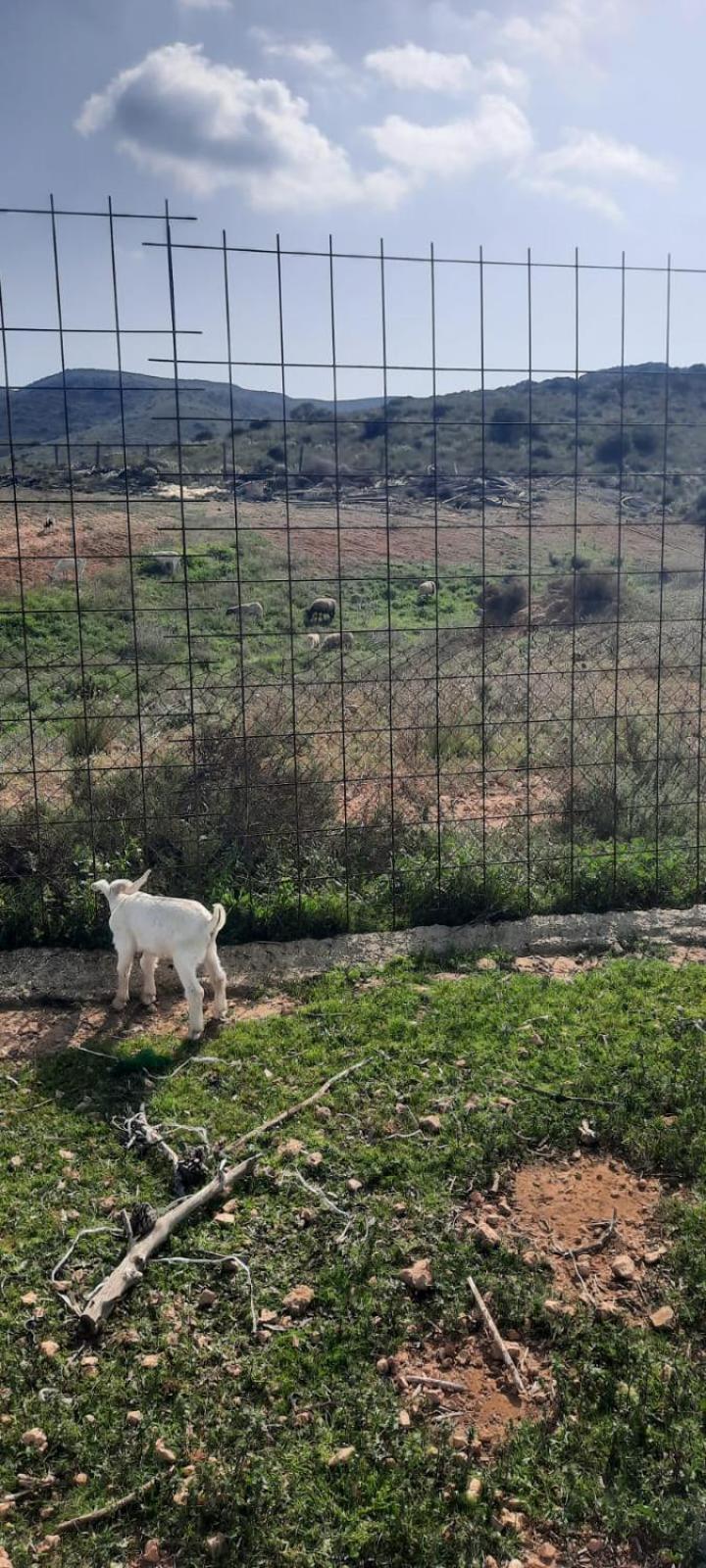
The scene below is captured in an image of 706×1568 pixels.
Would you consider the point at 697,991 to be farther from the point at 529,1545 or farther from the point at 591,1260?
the point at 529,1545

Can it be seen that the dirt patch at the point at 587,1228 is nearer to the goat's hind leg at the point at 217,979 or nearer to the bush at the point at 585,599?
the goat's hind leg at the point at 217,979

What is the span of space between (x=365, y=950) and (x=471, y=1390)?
12.7 feet

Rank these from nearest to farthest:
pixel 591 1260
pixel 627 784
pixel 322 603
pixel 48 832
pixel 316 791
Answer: pixel 591 1260 < pixel 48 832 < pixel 316 791 < pixel 627 784 < pixel 322 603

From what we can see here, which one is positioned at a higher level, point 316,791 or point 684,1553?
point 316,791

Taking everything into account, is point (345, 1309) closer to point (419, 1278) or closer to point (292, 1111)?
point (419, 1278)

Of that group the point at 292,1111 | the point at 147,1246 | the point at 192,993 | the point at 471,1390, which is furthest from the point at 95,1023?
the point at 471,1390

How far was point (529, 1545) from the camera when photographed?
10.8 feet

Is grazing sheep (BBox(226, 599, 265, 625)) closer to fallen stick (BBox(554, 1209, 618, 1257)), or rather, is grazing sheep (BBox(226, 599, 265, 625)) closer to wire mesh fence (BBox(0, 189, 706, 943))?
wire mesh fence (BBox(0, 189, 706, 943))

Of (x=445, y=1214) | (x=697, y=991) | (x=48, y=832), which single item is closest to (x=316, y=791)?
(x=48, y=832)

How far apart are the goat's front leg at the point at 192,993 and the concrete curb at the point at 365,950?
0.78m

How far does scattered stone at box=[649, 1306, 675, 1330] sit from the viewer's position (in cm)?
411

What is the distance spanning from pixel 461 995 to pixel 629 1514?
3614 mm

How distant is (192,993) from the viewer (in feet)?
20.7

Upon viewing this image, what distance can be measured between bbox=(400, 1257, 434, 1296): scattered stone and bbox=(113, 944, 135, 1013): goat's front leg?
290 cm
